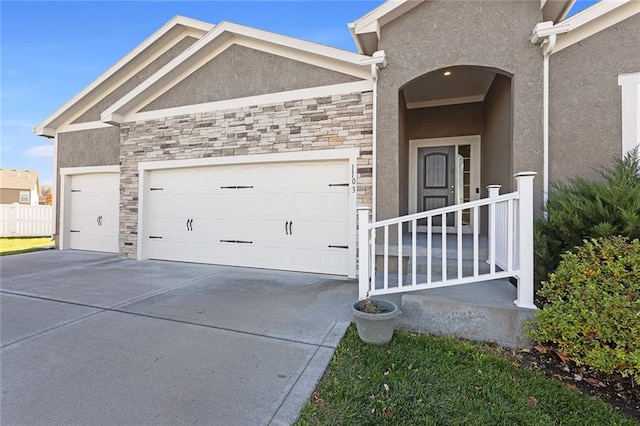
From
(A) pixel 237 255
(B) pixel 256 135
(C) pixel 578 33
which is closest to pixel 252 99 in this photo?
(B) pixel 256 135

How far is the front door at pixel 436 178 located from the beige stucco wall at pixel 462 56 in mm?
2909

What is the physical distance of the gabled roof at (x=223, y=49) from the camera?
5.61m

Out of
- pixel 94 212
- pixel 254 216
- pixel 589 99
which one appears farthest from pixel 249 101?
pixel 94 212

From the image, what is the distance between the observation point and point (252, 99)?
652 cm

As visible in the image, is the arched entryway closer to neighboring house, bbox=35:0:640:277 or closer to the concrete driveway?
neighboring house, bbox=35:0:640:277

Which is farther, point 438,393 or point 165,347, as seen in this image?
point 165,347

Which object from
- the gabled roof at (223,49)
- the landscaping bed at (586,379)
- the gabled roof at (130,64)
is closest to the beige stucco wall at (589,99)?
the landscaping bed at (586,379)

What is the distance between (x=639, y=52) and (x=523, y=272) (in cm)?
361

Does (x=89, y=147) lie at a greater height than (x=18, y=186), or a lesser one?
lesser

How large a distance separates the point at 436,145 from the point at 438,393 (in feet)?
20.6

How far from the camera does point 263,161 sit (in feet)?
21.2

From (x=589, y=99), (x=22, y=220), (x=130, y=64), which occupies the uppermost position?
(x=130, y=64)

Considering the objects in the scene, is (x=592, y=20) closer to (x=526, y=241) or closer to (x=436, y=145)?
(x=526, y=241)

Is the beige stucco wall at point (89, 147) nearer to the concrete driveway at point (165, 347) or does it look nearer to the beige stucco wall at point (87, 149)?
the beige stucco wall at point (87, 149)
